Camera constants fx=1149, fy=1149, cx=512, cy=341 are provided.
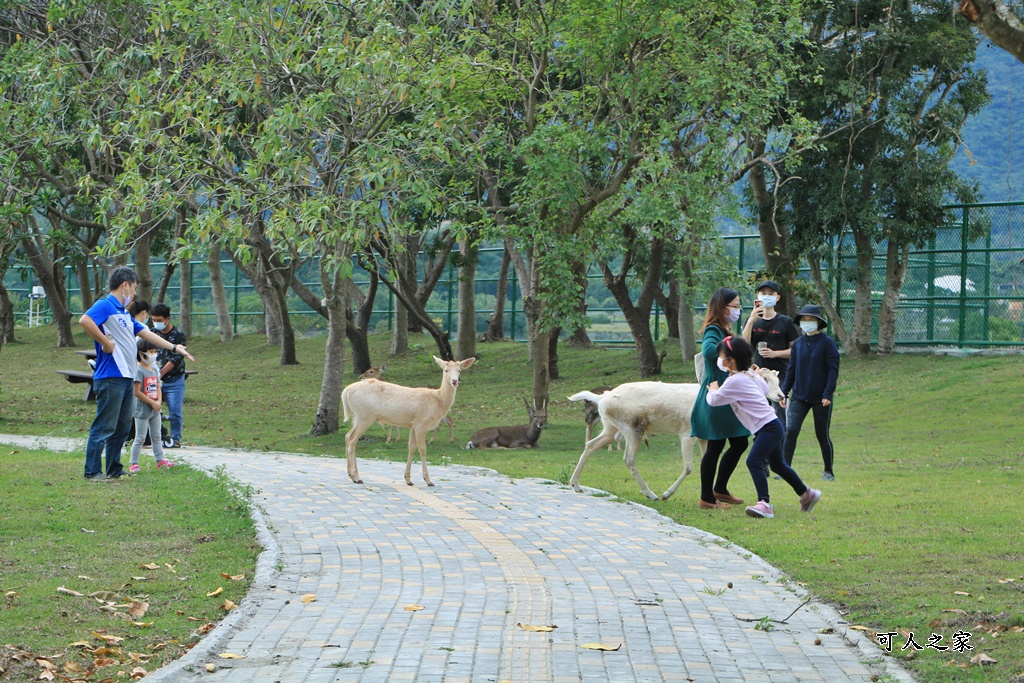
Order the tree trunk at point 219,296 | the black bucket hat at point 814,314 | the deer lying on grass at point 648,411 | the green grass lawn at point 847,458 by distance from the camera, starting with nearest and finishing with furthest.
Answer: the green grass lawn at point 847,458, the deer lying on grass at point 648,411, the black bucket hat at point 814,314, the tree trunk at point 219,296

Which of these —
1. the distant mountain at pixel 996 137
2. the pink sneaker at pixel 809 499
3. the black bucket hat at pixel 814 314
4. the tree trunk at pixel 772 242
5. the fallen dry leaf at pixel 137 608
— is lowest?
the pink sneaker at pixel 809 499

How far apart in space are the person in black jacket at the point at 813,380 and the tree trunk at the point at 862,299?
48.7 ft

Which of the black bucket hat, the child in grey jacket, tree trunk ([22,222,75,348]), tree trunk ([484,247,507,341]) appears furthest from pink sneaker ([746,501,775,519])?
tree trunk ([22,222,75,348])

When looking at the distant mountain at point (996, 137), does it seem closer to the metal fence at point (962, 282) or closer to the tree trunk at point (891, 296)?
the metal fence at point (962, 282)

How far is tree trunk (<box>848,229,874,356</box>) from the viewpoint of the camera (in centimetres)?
2617

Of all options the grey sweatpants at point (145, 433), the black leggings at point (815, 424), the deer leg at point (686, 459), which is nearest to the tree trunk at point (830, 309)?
the black leggings at point (815, 424)

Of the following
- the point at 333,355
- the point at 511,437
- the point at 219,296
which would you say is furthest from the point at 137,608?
the point at 219,296

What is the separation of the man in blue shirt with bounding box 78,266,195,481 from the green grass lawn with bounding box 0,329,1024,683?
596 millimetres

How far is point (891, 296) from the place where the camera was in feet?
86.6

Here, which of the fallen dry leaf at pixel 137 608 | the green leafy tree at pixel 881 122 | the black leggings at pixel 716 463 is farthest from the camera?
the green leafy tree at pixel 881 122

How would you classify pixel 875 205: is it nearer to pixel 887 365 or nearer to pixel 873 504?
pixel 887 365

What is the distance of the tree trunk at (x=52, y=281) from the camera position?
3458 centimetres

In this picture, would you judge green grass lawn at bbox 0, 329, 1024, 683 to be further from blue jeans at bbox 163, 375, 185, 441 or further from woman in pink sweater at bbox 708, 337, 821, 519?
blue jeans at bbox 163, 375, 185, 441

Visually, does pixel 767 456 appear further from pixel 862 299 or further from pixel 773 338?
pixel 862 299
